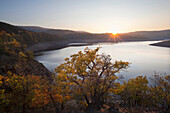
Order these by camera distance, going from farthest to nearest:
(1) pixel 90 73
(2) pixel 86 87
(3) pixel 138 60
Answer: (3) pixel 138 60 < (2) pixel 86 87 < (1) pixel 90 73

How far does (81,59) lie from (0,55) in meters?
32.4

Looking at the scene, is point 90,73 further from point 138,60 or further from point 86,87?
point 138,60

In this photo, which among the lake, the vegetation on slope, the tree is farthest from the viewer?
the lake

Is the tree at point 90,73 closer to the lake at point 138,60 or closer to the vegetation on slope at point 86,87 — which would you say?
the vegetation on slope at point 86,87

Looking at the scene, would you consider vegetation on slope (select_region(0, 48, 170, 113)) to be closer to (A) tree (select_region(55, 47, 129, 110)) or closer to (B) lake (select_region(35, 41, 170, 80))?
(A) tree (select_region(55, 47, 129, 110))

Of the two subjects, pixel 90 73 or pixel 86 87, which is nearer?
pixel 90 73

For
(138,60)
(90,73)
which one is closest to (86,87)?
(90,73)

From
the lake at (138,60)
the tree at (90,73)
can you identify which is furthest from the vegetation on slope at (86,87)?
the lake at (138,60)

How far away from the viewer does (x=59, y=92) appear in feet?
53.2

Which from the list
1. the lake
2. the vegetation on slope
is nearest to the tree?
the vegetation on slope

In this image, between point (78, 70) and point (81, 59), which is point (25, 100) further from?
point (81, 59)

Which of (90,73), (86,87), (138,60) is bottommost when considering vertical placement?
(138,60)

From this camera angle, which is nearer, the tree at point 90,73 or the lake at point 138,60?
the tree at point 90,73

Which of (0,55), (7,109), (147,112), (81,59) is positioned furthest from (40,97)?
(0,55)
